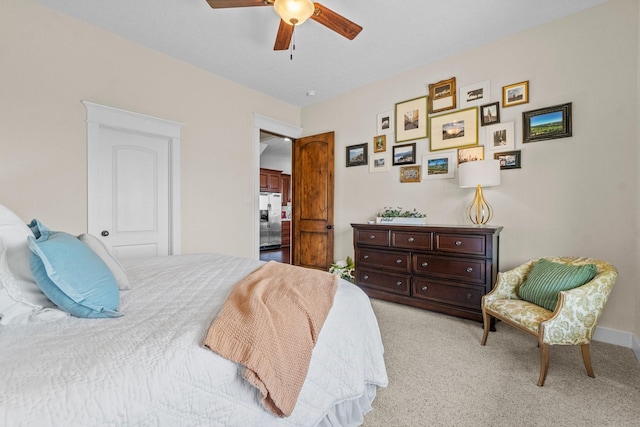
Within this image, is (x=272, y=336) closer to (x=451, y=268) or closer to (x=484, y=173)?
(x=451, y=268)

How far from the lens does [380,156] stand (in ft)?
12.5

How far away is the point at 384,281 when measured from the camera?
3.28 meters

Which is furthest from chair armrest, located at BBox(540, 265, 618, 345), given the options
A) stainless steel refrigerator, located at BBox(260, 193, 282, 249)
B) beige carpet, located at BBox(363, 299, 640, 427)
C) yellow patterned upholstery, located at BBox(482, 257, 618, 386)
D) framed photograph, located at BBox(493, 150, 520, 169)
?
stainless steel refrigerator, located at BBox(260, 193, 282, 249)

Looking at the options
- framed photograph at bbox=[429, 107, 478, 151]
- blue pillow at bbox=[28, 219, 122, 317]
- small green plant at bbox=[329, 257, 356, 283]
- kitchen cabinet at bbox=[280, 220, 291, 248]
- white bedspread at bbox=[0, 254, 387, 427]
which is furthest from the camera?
kitchen cabinet at bbox=[280, 220, 291, 248]

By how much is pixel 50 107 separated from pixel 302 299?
287cm

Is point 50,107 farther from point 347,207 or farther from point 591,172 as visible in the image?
point 591,172

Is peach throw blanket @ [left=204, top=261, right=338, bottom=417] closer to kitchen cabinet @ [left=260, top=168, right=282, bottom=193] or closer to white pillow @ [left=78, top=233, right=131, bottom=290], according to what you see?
white pillow @ [left=78, top=233, right=131, bottom=290]

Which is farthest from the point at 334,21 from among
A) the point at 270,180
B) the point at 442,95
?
the point at 270,180

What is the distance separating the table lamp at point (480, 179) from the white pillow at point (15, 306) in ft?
9.77

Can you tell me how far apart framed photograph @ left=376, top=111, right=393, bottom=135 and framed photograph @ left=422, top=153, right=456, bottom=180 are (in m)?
0.64

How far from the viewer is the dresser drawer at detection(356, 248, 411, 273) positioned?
312 cm

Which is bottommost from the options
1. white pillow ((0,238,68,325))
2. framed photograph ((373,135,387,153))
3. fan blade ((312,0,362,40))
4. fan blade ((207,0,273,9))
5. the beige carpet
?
the beige carpet

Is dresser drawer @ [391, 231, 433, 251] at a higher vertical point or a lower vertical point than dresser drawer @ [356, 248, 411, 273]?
higher

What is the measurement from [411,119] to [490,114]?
0.86 m
